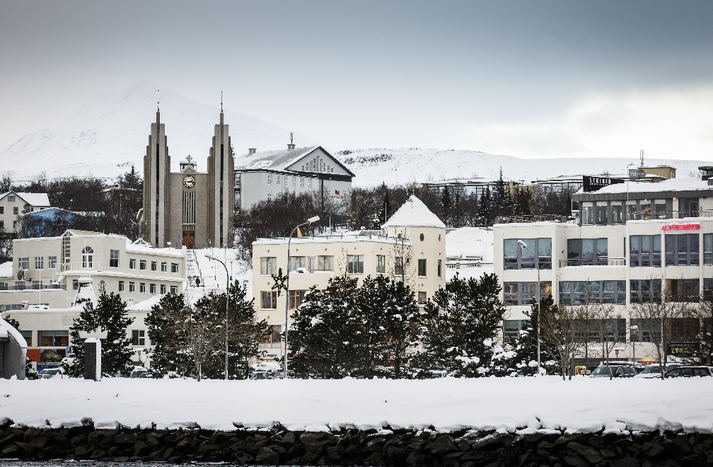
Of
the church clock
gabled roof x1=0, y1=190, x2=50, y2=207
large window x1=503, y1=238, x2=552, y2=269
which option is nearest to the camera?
large window x1=503, y1=238, x2=552, y2=269

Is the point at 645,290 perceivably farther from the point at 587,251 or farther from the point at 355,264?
the point at 355,264

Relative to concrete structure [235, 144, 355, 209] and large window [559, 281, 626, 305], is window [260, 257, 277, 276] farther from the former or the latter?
concrete structure [235, 144, 355, 209]

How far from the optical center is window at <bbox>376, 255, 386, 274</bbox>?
299 feet

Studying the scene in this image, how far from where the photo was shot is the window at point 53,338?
90.9 meters

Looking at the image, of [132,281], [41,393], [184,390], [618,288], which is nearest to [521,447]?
[184,390]

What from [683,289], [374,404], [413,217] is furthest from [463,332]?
[413,217]

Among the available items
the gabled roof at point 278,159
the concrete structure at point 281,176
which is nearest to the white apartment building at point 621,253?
the concrete structure at point 281,176

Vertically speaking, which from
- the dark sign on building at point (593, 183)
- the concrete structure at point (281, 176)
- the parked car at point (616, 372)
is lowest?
the parked car at point (616, 372)

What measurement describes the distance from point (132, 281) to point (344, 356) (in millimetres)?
53514

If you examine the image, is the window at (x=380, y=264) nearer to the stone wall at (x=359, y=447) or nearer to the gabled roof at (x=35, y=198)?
the stone wall at (x=359, y=447)

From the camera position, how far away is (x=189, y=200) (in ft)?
505

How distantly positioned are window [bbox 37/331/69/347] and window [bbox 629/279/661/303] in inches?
1767

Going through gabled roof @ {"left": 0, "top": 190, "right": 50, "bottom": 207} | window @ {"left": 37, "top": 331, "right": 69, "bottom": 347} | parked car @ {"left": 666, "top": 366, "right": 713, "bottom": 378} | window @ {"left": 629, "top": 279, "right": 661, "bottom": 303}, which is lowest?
window @ {"left": 37, "top": 331, "right": 69, "bottom": 347}

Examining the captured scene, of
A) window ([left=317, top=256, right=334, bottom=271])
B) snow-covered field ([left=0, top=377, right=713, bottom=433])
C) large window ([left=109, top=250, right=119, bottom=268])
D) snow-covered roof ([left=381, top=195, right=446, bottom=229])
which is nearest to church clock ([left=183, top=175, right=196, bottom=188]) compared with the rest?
large window ([left=109, top=250, right=119, bottom=268])
